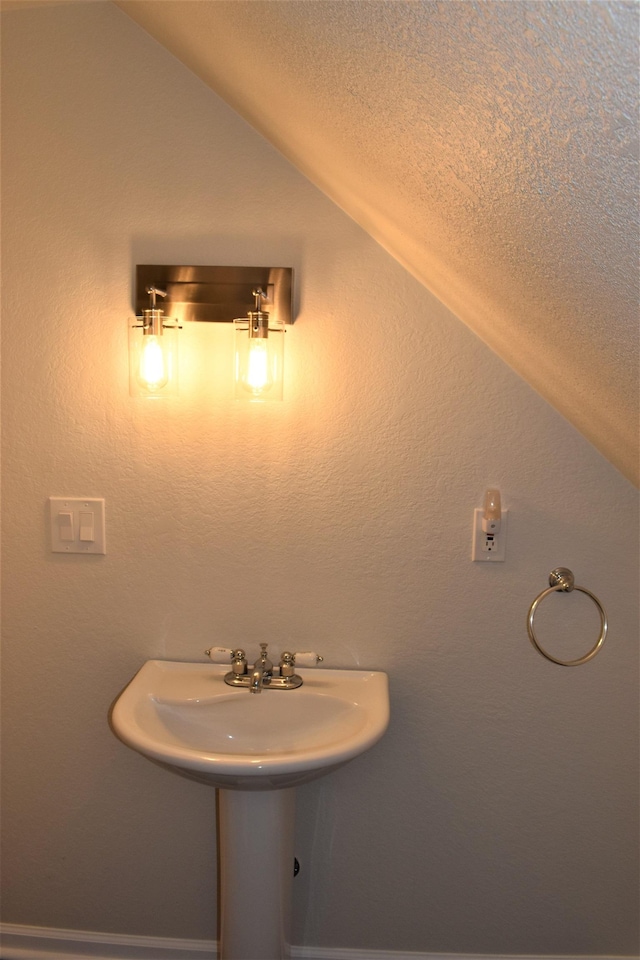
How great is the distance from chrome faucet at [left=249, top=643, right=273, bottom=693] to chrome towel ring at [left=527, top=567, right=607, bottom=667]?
57cm

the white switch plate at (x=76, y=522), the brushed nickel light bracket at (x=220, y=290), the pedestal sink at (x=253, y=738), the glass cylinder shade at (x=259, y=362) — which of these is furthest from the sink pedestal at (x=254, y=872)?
the brushed nickel light bracket at (x=220, y=290)

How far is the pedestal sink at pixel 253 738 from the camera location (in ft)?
5.03

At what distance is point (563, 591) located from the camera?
5.51 feet

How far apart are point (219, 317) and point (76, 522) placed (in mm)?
564

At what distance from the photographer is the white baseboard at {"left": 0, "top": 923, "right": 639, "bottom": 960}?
182 cm

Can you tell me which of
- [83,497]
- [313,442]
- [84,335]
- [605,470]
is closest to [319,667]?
[313,442]

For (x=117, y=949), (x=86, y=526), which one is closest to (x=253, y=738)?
(x=86, y=526)

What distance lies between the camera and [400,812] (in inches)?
69.7

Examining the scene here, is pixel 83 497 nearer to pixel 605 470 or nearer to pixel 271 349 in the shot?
pixel 271 349

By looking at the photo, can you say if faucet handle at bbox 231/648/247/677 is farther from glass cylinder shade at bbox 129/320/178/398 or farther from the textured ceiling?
the textured ceiling


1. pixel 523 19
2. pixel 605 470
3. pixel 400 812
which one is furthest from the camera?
pixel 400 812

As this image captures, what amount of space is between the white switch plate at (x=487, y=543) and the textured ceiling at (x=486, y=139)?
0.93ft

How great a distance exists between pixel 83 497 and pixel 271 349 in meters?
0.55

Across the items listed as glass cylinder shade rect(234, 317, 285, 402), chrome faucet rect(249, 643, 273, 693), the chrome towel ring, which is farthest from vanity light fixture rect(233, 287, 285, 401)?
the chrome towel ring
